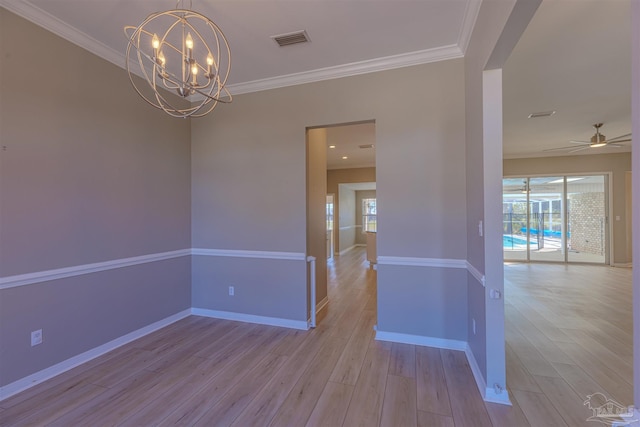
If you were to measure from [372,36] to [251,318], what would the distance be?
10.8ft

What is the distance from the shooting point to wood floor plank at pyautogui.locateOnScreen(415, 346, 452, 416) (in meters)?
1.88

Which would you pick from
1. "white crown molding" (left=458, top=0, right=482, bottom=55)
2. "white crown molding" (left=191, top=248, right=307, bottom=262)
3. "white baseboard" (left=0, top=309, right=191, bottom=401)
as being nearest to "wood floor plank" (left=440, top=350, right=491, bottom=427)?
"white crown molding" (left=191, top=248, right=307, bottom=262)

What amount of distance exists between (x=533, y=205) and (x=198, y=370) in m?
8.63

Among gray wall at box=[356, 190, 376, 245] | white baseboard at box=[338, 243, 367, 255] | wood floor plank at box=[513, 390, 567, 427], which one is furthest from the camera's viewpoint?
gray wall at box=[356, 190, 376, 245]

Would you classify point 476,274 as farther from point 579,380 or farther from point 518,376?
point 579,380

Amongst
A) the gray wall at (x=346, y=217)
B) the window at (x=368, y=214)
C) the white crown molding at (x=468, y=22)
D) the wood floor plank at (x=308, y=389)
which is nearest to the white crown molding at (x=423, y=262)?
the wood floor plank at (x=308, y=389)

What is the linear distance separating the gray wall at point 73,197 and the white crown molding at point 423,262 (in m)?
2.57

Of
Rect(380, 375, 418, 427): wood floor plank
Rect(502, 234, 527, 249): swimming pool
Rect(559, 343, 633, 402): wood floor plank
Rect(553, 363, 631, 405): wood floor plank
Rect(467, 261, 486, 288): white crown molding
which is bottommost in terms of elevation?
Rect(380, 375, 418, 427): wood floor plank

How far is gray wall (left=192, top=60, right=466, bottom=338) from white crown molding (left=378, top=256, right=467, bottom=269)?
5 cm

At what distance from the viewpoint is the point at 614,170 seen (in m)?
6.57

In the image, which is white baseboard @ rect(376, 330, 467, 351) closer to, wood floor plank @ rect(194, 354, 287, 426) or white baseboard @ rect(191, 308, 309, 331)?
white baseboard @ rect(191, 308, 309, 331)

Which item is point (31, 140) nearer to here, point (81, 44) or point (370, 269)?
point (81, 44)

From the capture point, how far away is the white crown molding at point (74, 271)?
2.01 m

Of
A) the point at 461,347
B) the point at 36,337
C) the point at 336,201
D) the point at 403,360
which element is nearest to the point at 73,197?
the point at 36,337
